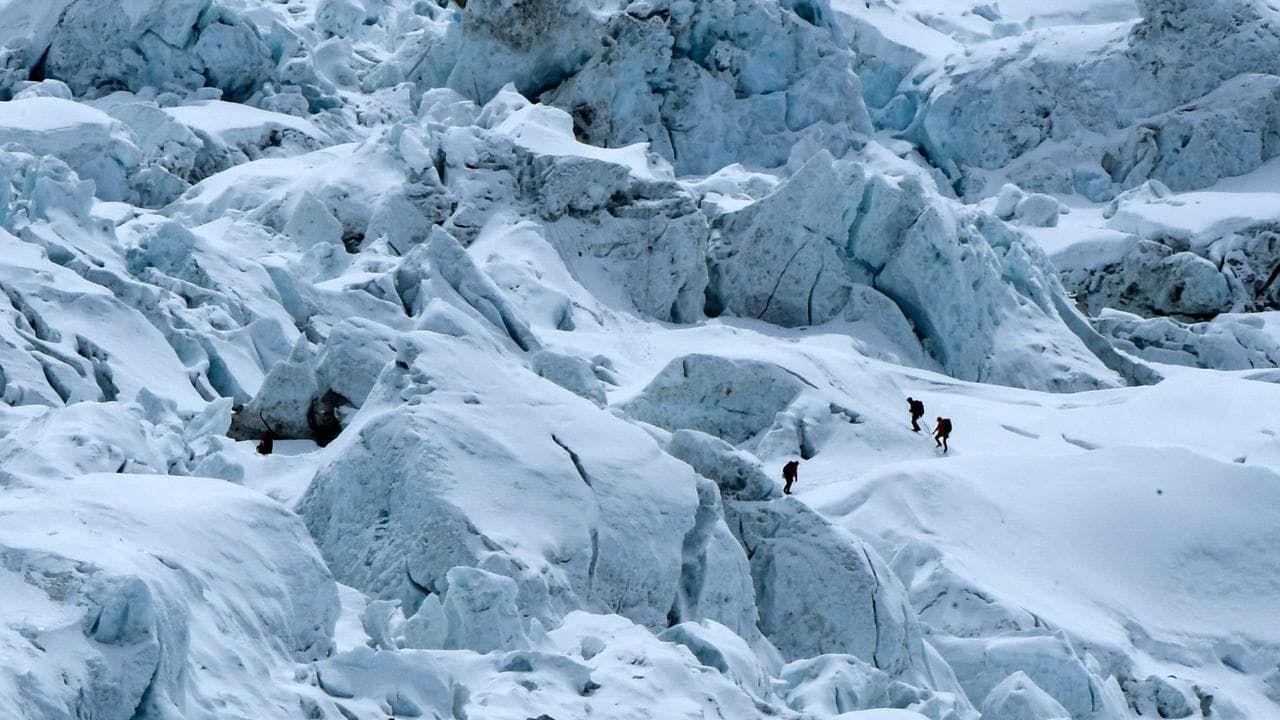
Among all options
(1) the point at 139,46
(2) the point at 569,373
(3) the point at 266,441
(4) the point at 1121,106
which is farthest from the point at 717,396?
(4) the point at 1121,106

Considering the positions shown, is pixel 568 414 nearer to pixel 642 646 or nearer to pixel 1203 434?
pixel 642 646

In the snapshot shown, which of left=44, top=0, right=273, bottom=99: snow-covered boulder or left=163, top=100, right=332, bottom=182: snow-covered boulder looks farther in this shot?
left=44, top=0, right=273, bottom=99: snow-covered boulder

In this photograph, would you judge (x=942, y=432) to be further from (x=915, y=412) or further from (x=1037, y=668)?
(x=1037, y=668)

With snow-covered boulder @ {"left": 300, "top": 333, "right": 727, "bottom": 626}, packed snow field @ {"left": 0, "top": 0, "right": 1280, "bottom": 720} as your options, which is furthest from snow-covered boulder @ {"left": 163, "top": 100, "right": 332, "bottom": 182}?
snow-covered boulder @ {"left": 300, "top": 333, "right": 727, "bottom": 626}

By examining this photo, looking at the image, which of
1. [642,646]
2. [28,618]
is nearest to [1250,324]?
[642,646]

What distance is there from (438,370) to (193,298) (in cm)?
956

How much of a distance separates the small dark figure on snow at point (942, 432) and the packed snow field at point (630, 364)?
0.34 m

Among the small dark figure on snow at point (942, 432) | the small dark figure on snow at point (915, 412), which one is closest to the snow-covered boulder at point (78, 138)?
the small dark figure on snow at point (915, 412)

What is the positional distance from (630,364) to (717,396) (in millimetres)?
3276

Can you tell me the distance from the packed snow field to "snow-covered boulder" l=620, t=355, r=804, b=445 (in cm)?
7

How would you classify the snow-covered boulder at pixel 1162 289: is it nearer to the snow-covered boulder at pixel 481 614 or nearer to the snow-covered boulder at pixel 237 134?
the snow-covered boulder at pixel 237 134

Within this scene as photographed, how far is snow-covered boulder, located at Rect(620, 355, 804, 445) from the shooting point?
21.6 meters

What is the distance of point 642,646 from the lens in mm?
10703

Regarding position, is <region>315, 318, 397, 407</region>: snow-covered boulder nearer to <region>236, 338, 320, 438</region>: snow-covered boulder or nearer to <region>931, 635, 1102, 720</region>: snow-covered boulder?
<region>236, 338, 320, 438</region>: snow-covered boulder
